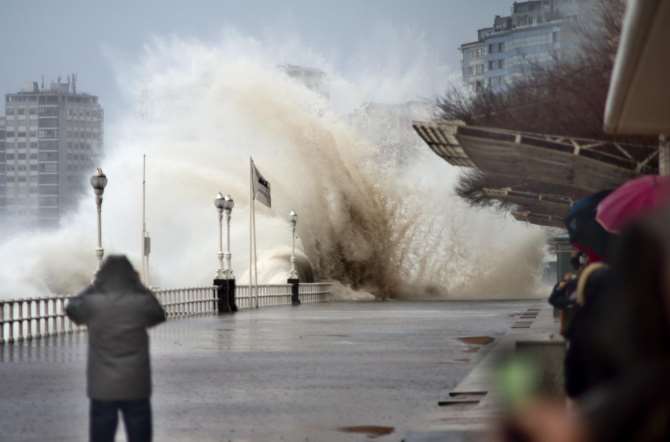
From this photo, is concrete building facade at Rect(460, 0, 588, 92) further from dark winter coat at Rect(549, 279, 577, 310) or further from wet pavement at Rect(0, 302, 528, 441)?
dark winter coat at Rect(549, 279, 577, 310)

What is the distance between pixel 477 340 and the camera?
26.6 metres

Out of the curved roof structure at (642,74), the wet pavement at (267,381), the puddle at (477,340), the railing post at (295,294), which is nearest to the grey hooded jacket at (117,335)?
the curved roof structure at (642,74)

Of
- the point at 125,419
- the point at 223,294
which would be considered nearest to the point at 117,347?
the point at 125,419

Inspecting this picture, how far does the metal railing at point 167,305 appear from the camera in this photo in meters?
29.9

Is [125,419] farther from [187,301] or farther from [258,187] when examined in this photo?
[258,187]

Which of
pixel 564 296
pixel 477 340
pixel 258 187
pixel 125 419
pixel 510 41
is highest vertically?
pixel 510 41

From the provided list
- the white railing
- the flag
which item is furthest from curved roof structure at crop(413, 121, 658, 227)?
the flag

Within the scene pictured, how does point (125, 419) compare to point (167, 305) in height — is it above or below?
below

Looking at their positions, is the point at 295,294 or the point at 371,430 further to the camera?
the point at 295,294

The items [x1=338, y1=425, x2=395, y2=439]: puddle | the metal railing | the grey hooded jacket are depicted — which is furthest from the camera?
the metal railing

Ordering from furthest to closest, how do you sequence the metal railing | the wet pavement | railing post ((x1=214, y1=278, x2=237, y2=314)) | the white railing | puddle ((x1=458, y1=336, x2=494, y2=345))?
railing post ((x1=214, y1=278, x2=237, y2=314)), the white railing, the metal railing, puddle ((x1=458, y1=336, x2=494, y2=345)), the wet pavement

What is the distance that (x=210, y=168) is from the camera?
89500mm

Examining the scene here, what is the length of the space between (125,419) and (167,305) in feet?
109

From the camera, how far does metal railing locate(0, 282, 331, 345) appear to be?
29.9 m
